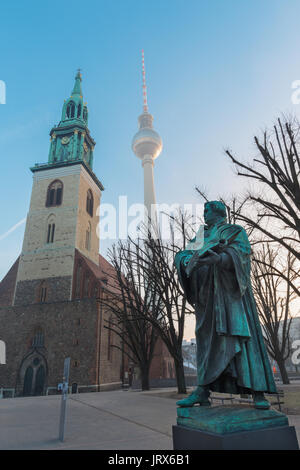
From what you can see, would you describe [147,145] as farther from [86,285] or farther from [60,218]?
[86,285]

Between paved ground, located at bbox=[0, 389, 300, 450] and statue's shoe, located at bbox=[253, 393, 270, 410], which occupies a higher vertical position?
statue's shoe, located at bbox=[253, 393, 270, 410]

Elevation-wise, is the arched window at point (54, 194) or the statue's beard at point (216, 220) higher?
the arched window at point (54, 194)

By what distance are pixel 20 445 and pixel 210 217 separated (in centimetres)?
496

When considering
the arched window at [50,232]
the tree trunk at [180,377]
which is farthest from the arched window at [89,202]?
the tree trunk at [180,377]

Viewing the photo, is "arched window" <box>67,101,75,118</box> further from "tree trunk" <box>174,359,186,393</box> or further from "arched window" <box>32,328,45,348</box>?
"tree trunk" <box>174,359,186,393</box>

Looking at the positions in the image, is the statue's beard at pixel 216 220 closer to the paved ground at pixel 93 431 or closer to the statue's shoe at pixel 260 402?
the statue's shoe at pixel 260 402

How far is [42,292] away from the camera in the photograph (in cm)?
2939

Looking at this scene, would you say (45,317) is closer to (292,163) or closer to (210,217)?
(292,163)

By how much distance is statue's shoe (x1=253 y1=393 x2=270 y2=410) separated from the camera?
240 centimetres

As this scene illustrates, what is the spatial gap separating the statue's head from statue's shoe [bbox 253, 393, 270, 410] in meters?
1.73

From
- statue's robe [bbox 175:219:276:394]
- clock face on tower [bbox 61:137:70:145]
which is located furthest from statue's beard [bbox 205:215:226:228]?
clock face on tower [bbox 61:137:70:145]

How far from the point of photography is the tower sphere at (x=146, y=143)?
7450 cm

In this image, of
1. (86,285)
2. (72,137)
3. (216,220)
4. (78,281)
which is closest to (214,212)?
(216,220)

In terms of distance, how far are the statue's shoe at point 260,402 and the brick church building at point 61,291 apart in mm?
20311
